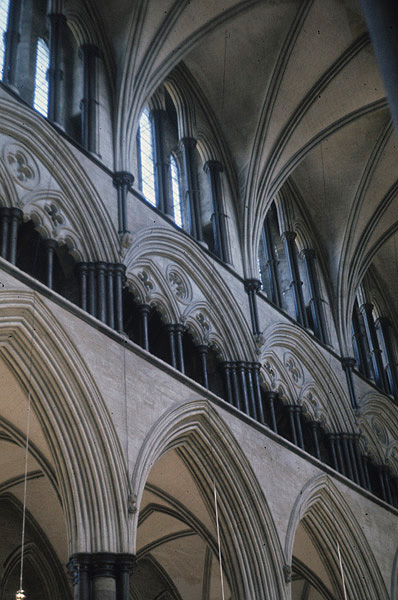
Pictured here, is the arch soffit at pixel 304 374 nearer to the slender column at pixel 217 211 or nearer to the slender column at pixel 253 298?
the slender column at pixel 253 298

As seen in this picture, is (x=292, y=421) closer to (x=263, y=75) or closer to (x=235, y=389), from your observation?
(x=235, y=389)

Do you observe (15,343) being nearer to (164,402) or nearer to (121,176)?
(164,402)

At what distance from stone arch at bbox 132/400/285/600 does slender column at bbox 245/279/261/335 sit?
280 centimetres

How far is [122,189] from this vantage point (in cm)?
1312

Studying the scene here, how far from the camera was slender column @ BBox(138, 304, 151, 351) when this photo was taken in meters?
12.3

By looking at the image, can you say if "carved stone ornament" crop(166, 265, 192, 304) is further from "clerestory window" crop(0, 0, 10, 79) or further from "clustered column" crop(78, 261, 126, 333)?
"clerestory window" crop(0, 0, 10, 79)

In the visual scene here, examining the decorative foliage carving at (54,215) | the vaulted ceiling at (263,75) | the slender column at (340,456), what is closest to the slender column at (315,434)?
the slender column at (340,456)

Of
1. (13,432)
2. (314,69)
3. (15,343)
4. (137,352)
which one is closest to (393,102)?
(15,343)

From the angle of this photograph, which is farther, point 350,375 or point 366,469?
point 350,375

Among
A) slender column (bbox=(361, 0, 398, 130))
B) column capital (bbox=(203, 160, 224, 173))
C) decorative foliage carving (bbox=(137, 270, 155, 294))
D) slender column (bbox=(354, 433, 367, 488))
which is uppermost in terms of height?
column capital (bbox=(203, 160, 224, 173))

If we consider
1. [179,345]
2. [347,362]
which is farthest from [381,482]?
[179,345]

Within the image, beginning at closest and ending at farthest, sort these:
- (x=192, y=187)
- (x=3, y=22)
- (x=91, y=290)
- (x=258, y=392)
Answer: (x=91, y=290)
(x=3, y=22)
(x=258, y=392)
(x=192, y=187)

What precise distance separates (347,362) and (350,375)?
0.91 feet

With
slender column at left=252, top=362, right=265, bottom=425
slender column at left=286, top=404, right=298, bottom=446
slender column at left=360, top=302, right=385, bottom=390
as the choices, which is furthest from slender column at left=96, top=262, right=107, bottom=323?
slender column at left=360, top=302, right=385, bottom=390
